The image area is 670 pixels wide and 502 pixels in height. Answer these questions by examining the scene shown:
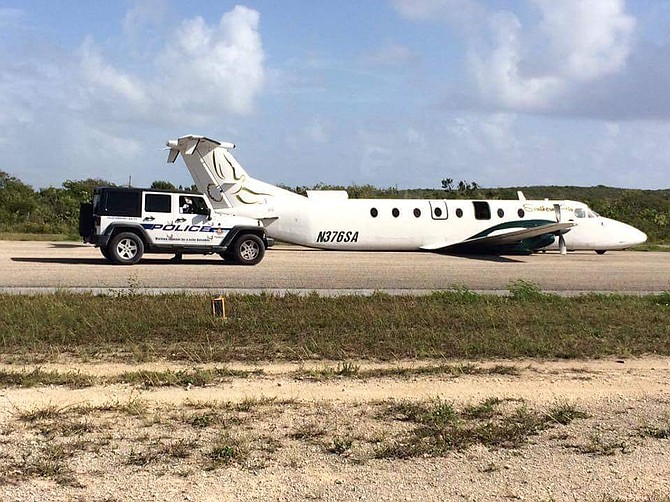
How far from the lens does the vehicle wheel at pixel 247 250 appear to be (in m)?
21.7

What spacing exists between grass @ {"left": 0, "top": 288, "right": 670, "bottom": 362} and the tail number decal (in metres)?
12.6

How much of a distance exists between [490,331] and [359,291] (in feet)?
17.5

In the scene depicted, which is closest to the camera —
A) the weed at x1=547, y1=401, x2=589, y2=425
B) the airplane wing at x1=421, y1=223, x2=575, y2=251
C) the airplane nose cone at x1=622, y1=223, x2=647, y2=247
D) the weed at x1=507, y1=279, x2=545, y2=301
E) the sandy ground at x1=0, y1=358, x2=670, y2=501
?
the sandy ground at x1=0, y1=358, x2=670, y2=501

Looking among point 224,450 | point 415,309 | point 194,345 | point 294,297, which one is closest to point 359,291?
point 294,297

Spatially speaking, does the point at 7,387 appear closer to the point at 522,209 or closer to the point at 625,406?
the point at 625,406

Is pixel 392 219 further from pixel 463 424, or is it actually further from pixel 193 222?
pixel 463 424

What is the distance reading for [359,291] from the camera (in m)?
15.8

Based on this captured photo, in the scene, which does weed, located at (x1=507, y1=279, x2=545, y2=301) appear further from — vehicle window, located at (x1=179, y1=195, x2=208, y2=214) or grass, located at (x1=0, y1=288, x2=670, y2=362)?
vehicle window, located at (x1=179, y1=195, x2=208, y2=214)

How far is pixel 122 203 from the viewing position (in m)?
20.5

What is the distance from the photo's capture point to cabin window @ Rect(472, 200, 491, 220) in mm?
28391

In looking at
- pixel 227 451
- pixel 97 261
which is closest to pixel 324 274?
pixel 97 261

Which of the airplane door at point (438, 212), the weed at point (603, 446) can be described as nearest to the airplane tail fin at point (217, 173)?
the airplane door at point (438, 212)

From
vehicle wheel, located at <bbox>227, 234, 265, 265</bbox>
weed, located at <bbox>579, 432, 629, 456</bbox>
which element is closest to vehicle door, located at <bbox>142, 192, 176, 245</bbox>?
vehicle wheel, located at <bbox>227, 234, 265, 265</bbox>

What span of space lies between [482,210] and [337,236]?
5.69 meters
